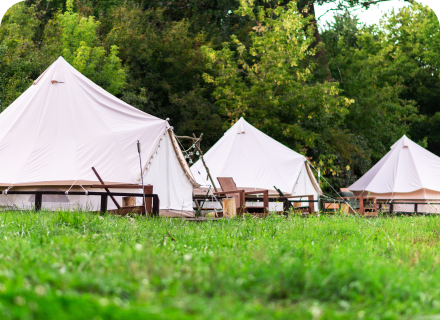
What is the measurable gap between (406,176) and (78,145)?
15.0 m

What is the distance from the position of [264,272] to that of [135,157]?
8525 mm

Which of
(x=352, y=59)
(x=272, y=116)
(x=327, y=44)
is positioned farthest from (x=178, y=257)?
(x=327, y=44)

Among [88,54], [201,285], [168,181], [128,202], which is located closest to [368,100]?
[88,54]

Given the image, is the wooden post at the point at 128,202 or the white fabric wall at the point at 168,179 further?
the white fabric wall at the point at 168,179

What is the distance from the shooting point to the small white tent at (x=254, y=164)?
16.0 m

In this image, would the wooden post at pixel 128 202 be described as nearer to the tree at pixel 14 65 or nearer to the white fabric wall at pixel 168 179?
the white fabric wall at pixel 168 179

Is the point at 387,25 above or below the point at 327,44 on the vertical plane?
above

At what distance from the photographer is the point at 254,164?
16.3m

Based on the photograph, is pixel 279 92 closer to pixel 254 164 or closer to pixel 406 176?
pixel 406 176

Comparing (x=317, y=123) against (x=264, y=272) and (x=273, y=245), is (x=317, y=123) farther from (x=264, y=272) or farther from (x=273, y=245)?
(x=264, y=272)

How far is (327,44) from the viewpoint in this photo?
31.4 m

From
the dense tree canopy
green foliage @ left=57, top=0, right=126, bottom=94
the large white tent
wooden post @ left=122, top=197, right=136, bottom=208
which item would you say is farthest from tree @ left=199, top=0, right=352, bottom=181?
wooden post @ left=122, top=197, right=136, bottom=208

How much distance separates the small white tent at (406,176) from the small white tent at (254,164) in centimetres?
481

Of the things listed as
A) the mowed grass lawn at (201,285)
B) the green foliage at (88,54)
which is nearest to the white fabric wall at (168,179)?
the mowed grass lawn at (201,285)
